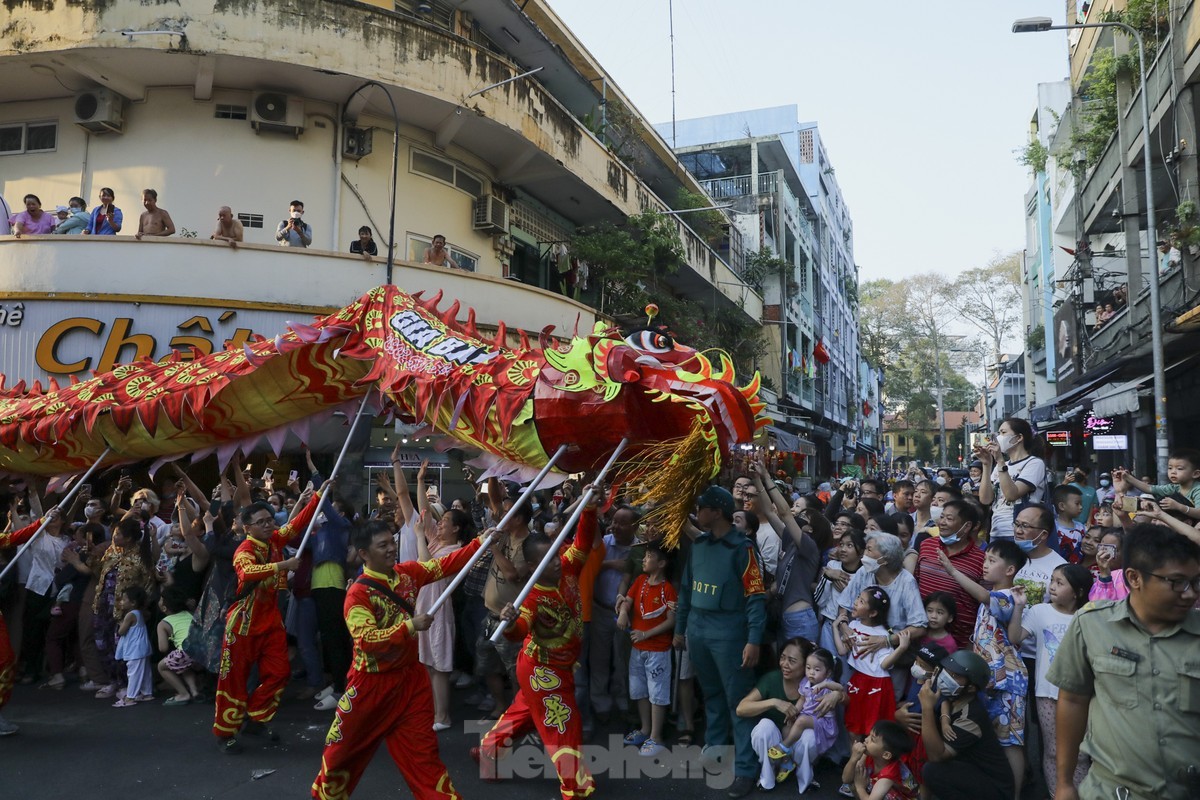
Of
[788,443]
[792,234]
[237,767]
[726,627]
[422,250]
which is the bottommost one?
[237,767]

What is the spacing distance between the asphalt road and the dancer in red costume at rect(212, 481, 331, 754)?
0.63ft

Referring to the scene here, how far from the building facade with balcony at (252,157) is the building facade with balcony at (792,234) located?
475 inches

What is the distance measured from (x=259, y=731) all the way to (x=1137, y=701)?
187 inches

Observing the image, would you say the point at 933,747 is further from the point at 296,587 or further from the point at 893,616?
the point at 296,587

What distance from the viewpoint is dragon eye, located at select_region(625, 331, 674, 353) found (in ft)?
13.4

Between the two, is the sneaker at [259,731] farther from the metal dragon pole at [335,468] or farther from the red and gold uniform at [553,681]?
the red and gold uniform at [553,681]

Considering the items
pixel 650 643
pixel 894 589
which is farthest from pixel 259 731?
pixel 894 589

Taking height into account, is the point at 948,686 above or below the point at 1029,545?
below

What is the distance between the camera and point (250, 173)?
11.3 metres

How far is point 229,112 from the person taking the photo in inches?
445

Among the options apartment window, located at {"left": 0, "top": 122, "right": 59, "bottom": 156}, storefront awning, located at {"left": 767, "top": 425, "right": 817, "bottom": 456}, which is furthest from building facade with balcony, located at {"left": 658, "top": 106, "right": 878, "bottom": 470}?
apartment window, located at {"left": 0, "top": 122, "right": 59, "bottom": 156}

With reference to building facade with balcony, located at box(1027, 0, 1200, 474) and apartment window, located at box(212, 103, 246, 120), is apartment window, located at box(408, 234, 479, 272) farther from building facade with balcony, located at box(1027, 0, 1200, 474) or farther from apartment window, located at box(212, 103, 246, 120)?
building facade with balcony, located at box(1027, 0, 1200, 474)

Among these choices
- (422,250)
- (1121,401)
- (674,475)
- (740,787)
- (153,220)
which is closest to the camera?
(674,475)

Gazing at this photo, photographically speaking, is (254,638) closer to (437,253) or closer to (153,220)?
(153,220)
